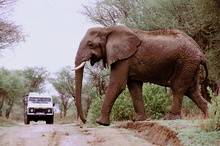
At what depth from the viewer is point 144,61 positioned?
38.8 ft

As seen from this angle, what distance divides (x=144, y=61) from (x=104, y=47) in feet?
4.18

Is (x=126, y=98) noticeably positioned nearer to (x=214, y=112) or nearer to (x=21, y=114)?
(x=214, y=112)

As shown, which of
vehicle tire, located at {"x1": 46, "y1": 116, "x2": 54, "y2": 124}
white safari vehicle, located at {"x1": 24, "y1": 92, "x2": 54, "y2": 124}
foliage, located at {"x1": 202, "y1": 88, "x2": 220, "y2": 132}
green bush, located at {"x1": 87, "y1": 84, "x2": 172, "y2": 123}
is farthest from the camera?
vehicle tire, located at {"x1": 46, "y1": 116, "x2": 54, "y2": 124}

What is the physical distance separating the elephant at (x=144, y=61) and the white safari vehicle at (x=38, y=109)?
14.2m

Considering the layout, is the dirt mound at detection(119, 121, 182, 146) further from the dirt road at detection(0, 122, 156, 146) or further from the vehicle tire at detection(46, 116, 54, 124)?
the vehicle tire at detection(46, 116, 54, 124)

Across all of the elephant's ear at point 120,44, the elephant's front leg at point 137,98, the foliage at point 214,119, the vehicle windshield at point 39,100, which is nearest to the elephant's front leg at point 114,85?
the elephant's ear at point 120,44

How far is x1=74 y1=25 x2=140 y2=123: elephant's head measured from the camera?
1178 centimetres

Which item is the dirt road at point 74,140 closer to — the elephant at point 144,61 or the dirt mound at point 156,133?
the dirt mound at point 156,133

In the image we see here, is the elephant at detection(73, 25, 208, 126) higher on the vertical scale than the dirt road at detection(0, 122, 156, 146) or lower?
higher

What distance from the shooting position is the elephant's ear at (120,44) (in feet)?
38.5

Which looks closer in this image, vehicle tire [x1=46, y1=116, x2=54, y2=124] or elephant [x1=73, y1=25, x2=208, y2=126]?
elephant [x1=73, y1=25, x2=208, y2=126]

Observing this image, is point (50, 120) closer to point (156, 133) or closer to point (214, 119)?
point (156, 133)

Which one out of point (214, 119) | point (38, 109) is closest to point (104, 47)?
point (214, 119)

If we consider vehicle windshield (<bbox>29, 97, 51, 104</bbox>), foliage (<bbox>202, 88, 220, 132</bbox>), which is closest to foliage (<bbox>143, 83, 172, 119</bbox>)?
foliage (<bbox>202, 88, 220, 132</bbox>)
